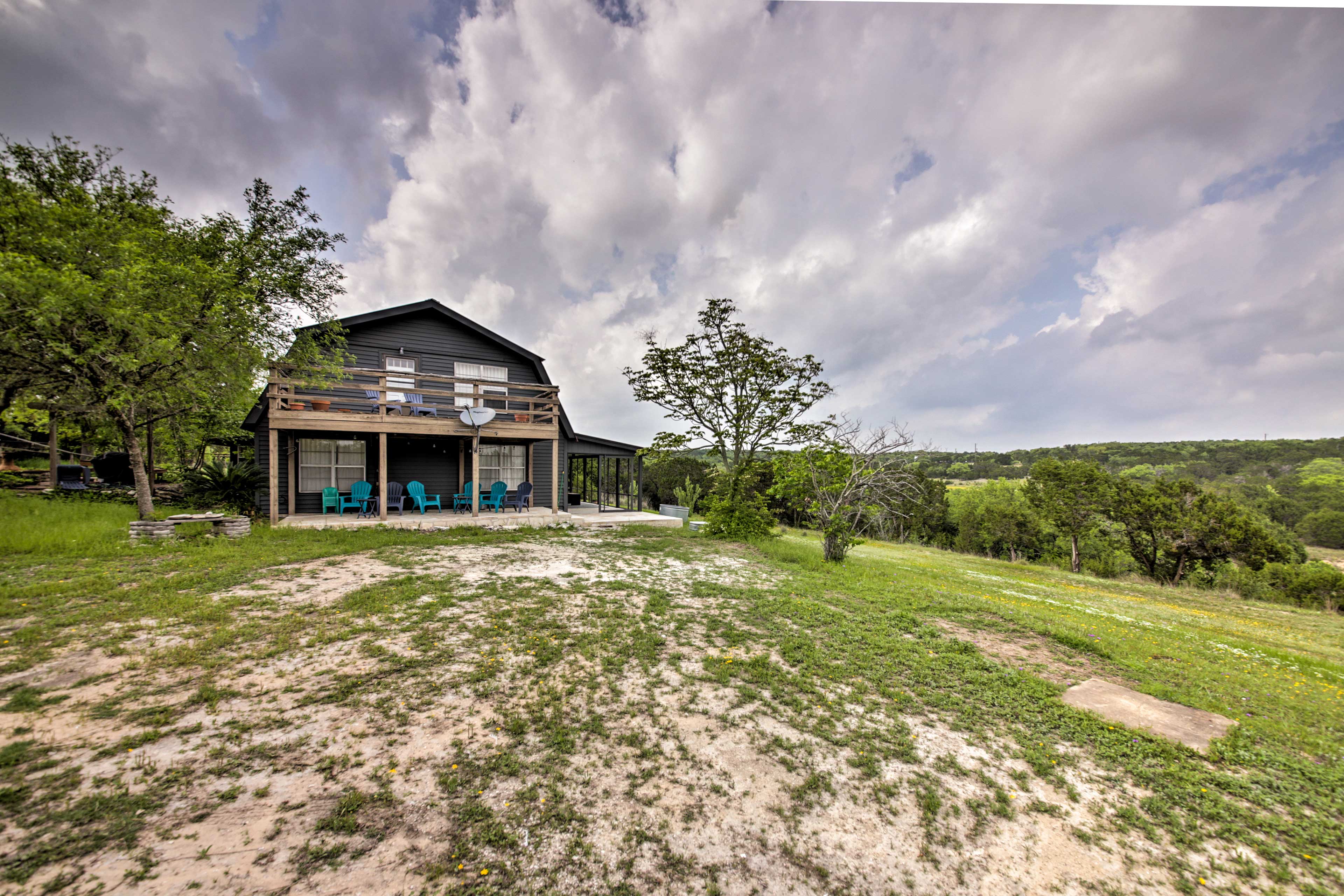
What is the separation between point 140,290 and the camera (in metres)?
7.46

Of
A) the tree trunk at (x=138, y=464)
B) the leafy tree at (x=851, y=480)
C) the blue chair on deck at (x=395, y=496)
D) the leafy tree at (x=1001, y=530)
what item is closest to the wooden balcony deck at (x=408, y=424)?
the blue chair on deck at (x=395, y=496)

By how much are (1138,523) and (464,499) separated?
3088cm

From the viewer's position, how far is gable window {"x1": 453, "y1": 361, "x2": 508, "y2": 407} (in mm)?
13492

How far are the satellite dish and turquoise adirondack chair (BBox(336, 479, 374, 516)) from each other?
3.14 metres

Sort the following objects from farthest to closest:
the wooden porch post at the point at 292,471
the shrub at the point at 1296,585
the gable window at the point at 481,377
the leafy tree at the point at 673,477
Answer: the leafy tree at the point at 673,477, the shrub at the point at 1296,585, the gable window at the point at 481,377, the wooden porch post at the point at 292,471

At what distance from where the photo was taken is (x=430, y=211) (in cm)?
1406

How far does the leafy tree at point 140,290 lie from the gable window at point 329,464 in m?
2.11

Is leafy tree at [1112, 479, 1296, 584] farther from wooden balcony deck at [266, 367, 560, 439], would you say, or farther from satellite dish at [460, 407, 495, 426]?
satellite dish at [460, 407, 495, 426]

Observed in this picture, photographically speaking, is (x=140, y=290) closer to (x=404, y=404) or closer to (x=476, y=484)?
(x=404, y=404)

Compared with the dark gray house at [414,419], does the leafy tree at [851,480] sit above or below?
below

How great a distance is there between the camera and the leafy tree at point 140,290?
7.20 meters

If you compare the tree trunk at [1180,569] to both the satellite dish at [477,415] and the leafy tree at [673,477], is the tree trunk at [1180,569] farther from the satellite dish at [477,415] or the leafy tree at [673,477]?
the satellite dish at [477,415]

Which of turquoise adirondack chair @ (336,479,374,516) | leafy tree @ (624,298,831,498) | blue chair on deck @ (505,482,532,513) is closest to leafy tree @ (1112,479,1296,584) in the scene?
leafy tree @ (624,298,831,498)

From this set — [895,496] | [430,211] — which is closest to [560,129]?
[430,211]
